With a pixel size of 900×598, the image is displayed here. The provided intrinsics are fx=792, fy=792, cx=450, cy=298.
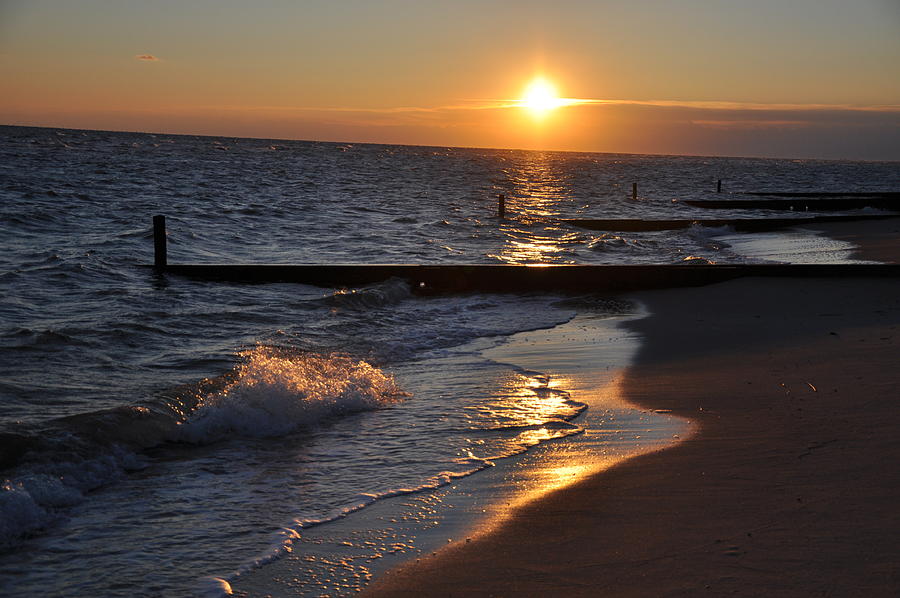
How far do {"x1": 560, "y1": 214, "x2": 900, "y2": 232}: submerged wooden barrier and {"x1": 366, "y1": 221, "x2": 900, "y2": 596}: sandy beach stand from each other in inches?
801

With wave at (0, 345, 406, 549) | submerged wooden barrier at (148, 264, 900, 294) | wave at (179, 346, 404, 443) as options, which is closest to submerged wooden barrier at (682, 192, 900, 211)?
submerged wooden barrier at (148, 264, 900, 294)

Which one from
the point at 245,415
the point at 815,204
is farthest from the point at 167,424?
the point at 815,204

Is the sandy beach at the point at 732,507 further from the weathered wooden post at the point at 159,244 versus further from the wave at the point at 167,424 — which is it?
the weathered wooden post at the point at 159,244

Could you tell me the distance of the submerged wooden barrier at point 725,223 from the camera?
89.4 ft

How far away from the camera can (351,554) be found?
4.16 metres

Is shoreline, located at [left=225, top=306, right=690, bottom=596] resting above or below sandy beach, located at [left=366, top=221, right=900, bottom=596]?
below

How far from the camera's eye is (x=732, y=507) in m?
4.34

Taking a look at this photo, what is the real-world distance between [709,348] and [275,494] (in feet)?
18.7

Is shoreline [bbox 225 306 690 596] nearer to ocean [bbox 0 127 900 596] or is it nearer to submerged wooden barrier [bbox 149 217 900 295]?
ocean [bbox 0 127 900 596]

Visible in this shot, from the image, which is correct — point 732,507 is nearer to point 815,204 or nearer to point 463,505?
point 463,505

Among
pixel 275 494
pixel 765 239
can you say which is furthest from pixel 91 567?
pixel 765 239

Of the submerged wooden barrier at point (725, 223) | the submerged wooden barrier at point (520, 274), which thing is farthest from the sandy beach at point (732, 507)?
the submerged wooden barrier at point (725, 223)

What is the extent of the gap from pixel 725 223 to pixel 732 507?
2503 centimetres

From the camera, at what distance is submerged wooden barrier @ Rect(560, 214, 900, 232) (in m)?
27.2
